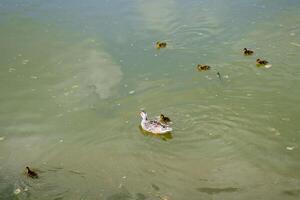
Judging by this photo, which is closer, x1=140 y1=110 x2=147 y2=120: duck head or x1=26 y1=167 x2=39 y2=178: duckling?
x1=26 y1=167 x2=39 y2=178: duckling

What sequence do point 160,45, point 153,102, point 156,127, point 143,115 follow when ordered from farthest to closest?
point 160,45 < point 153,102 < point 143,115 < point 156,127

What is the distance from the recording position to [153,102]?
7469 mm

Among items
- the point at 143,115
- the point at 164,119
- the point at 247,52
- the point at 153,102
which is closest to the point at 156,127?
the point at 164,119

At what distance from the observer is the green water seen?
5777 millimetres

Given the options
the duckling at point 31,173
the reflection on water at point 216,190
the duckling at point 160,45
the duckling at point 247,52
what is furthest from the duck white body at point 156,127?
the duckling at point 160,45

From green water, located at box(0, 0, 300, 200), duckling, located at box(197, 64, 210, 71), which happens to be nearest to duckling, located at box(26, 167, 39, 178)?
green water, located at box(0, 0, 300, 200)

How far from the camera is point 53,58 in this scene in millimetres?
9500

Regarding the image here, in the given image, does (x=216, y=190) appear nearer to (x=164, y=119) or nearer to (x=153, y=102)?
(x=164, y=119)

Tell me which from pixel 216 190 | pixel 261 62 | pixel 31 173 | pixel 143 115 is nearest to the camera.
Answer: pixel 216 190

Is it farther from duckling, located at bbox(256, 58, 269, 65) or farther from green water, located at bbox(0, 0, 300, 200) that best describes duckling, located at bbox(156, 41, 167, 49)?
duckling, located at bbox(256, 58, 269, 65)

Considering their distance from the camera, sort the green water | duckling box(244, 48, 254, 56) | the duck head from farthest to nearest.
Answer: duckling box(244, 48, 254, 56) < the duck head < the green water

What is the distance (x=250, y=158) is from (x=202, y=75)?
2.47 meters

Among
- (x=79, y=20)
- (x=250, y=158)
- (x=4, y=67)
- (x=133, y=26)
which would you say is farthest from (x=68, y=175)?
(x=79, y=20)

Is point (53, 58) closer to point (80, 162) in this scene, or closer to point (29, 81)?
point (29, 81)
